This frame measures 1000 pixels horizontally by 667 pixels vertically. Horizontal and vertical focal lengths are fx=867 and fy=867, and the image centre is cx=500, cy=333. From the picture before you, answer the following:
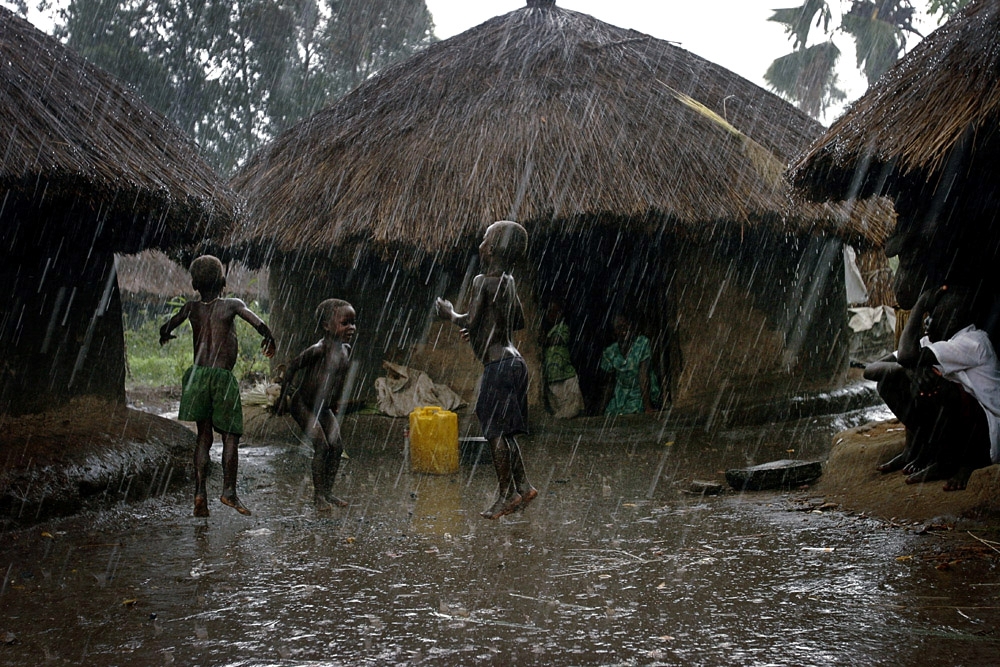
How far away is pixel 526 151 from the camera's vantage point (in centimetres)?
750

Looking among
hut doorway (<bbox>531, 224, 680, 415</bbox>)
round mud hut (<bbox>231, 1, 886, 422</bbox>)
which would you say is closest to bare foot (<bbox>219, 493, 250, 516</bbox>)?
round mud hut (<bbox>231, 1, 886, 422</bbox>)

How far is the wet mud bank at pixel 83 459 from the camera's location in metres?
4.45

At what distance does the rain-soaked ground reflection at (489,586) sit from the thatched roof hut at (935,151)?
4.87 ft

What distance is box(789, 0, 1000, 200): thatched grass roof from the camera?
3.88 m

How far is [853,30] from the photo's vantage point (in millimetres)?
23078

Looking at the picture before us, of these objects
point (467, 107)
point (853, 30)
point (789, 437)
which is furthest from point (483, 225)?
point (853, 30)

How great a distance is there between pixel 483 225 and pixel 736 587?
4446mm

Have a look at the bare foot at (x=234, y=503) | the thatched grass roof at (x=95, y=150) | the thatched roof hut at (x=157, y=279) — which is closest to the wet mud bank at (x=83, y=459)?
the bare foot at (x=234, y=503)

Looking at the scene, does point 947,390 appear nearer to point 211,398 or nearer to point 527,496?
point 527,496

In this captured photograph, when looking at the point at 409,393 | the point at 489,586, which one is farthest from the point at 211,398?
the point at 409,393

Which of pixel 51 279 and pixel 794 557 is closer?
→ pixel 794 557

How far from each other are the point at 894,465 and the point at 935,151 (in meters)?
1.66

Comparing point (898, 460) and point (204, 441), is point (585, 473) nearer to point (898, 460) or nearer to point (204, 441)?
point (898, 460)

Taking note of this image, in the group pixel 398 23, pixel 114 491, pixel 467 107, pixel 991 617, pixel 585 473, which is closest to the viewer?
pixel 991 617
